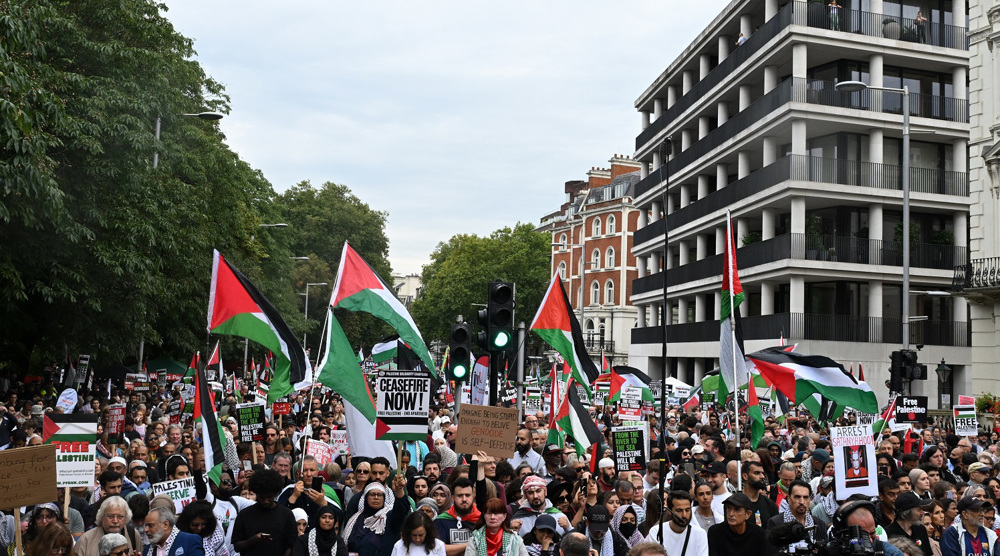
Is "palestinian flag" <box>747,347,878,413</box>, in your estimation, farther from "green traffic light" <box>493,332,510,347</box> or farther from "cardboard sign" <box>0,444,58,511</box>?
"cardboard sign" <box>0,444,58,511</box>

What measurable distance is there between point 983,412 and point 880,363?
34.5ft

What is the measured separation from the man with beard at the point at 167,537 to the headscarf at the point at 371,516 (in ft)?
3.96

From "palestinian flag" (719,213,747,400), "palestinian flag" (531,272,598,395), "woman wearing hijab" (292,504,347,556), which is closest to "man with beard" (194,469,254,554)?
"woman wearing hijab" (292,504,347,556)

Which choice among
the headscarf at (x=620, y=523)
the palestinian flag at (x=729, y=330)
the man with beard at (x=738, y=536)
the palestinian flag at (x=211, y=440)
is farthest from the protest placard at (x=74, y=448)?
the palestinian flag at (x=729, y=330)

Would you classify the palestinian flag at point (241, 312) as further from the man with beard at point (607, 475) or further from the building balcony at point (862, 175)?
the building balcony at point (862, 175)

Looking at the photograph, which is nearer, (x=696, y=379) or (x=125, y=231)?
(x=125, y=231)

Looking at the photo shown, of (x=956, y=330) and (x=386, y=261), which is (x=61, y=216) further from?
(x=386, y=261)

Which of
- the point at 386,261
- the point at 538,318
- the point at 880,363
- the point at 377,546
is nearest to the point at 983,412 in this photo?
the point at 880,363

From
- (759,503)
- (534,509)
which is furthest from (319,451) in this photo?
(759,503)

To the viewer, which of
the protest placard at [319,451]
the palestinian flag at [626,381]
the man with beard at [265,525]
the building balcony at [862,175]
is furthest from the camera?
the building balcony at [862,175]

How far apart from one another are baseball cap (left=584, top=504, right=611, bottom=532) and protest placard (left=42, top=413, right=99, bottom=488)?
4516 millimetres

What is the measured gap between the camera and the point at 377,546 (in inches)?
340

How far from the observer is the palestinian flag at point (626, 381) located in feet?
70.0

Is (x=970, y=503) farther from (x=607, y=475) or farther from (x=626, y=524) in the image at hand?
(x=607, y=475)
